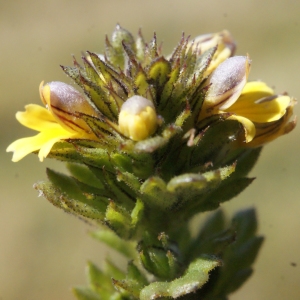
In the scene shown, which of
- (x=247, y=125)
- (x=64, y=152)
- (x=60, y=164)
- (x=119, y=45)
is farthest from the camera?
(x=60, y=164)

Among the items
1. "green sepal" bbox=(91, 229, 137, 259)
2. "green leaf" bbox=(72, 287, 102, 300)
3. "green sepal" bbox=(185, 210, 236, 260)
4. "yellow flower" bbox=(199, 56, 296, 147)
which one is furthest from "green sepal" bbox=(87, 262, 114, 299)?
"yellow flower" bbox=(199, 56, 296, 147)

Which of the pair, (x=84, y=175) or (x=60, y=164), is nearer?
(x=84, y=175)

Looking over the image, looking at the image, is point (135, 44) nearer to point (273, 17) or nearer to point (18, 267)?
point (18, 267)

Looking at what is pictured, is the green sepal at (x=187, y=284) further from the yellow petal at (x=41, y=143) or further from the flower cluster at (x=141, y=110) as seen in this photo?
the yellow petal at (x=41, y=143)

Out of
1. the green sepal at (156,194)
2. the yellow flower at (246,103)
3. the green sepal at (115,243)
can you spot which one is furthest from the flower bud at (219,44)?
the green sepal at (115,243)

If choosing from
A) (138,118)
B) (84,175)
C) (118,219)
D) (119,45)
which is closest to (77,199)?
(84,175)

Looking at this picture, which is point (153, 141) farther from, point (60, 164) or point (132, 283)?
point (60, 164)
